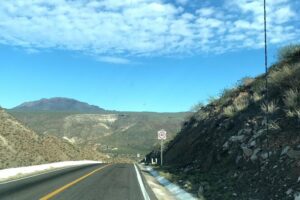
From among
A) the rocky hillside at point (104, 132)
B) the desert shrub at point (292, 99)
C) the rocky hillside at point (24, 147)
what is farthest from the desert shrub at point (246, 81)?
the rocky hillside at point (104, 132)

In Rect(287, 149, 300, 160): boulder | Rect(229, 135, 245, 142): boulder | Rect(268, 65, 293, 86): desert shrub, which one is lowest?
Rect(287, 149, 300, 160): boulder

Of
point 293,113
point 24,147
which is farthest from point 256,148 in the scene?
point 24,147

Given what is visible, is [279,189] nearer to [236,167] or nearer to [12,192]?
[236,167]

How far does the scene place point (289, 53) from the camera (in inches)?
997

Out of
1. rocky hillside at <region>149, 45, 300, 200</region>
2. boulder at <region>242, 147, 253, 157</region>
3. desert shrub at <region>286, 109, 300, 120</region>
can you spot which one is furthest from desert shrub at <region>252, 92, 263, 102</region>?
desert shrub at <region>286, 109, 300, 120</region>

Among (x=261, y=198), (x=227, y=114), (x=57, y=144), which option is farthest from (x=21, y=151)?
(x=261, y=198)

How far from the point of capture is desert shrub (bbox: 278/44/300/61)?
2450 centimetres

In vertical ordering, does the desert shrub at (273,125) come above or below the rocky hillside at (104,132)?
below

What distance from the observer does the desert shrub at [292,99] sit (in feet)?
55.7

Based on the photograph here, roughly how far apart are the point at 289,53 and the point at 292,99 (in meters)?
8.56

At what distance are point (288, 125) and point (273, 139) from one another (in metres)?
0.72

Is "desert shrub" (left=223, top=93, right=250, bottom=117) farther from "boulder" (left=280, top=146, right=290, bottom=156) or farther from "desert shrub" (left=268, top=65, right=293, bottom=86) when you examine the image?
"boulder" (left=280, top=146, right=290, bottom=156)

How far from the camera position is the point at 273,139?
636 inches

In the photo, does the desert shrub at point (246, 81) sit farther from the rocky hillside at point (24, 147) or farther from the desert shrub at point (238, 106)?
the rocky hillside at point (24, 147)
